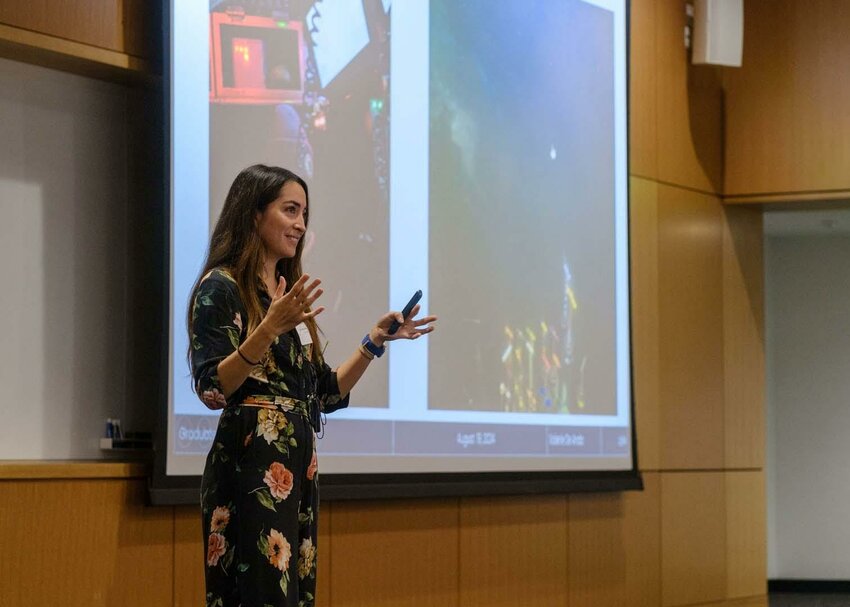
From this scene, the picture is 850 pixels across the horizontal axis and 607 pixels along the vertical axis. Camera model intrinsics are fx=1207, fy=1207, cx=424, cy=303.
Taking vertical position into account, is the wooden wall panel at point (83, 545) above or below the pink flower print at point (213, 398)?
below

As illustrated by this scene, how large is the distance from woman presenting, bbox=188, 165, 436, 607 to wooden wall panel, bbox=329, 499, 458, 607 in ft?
5.47

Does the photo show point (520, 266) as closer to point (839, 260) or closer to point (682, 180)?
point (682, 180)

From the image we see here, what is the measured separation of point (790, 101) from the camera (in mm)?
5863

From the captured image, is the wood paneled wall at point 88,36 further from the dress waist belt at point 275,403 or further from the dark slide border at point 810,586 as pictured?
the dark slide border at point 810,586

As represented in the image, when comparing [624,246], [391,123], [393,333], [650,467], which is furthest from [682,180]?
[393,333]

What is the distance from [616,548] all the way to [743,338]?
4.64 ft

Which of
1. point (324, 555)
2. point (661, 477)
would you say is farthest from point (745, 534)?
point (324, 555)

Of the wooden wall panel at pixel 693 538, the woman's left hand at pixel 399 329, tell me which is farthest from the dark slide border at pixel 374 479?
the woman's left hand at pixel 399 329

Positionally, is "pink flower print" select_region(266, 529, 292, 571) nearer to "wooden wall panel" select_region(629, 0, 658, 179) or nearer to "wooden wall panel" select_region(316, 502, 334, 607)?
"wooden wall panel" select_region(316, 502, 334, 607)

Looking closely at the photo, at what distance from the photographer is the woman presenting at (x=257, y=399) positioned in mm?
2160

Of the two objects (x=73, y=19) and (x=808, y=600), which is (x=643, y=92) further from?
(x=808, y=600)

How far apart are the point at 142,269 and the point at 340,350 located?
2.27 ft

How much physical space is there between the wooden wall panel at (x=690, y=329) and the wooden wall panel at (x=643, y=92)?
0.18m

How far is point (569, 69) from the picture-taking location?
4953 mm
